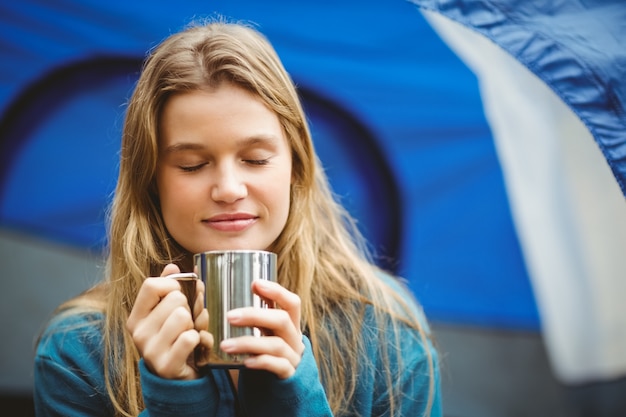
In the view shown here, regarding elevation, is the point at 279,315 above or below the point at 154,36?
below

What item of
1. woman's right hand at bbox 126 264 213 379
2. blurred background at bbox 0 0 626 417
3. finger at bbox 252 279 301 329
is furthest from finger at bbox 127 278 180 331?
blurred background at bbox 0 0 626 417

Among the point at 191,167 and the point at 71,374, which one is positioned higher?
the point at 191,167

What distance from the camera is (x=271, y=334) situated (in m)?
0.90

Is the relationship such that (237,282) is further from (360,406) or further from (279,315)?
(360,406)

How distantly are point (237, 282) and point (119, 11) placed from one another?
1.28 m

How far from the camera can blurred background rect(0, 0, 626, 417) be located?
1.89m

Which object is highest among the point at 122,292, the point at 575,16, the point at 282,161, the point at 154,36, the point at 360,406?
the point at 154,36

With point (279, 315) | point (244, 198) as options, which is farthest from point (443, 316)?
point (279, 315)

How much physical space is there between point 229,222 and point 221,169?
76 millimetres

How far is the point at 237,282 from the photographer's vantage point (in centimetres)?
87

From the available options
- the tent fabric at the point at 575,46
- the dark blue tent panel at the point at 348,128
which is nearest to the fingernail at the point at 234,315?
the tent fabric at the point at 575,46

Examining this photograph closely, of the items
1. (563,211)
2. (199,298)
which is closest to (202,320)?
(199,298)

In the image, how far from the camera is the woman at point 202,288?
922mm

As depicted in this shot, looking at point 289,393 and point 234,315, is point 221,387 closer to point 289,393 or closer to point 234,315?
point 289,393
